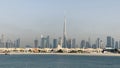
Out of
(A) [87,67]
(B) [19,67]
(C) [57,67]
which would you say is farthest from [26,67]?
(A) [87,67]

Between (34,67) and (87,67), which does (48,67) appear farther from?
(87,67)

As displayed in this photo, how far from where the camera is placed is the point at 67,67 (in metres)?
145

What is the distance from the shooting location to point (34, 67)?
141 m

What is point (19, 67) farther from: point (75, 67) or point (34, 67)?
point (75, 67)

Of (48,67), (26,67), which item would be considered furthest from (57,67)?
(26,67)

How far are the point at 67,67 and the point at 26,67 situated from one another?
16.3 m

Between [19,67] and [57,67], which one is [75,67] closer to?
[57,67]

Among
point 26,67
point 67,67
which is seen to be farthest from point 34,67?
point 67,67

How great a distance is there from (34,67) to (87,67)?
2166 centimetres

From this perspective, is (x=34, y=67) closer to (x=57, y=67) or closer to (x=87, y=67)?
(x=57, y=67)

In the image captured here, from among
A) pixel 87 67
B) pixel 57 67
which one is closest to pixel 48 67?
pixel 57 67

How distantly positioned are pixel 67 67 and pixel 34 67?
516 inches

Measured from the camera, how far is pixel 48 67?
470ft

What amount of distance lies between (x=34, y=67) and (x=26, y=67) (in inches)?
125
